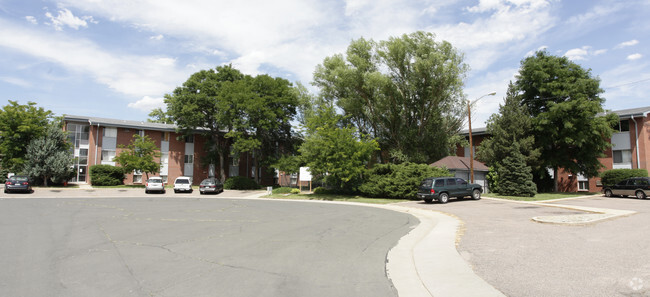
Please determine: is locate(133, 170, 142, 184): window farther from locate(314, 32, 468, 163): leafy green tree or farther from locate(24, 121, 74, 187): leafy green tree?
locate(314, 32, 468, 163): leafy green tree

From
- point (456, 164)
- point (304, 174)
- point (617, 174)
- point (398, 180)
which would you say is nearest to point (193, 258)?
point (398, 180)

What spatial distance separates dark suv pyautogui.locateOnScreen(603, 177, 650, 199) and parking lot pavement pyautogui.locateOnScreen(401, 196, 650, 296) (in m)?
19.6

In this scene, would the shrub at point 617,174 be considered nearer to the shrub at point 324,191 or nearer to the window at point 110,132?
the shrub at point 324,191

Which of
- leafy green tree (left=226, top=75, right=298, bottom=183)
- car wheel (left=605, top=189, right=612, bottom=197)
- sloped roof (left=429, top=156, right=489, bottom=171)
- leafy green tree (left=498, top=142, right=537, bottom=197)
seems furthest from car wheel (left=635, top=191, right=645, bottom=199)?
leafy green tree (left=226, top=75, right=298, bottom=183)

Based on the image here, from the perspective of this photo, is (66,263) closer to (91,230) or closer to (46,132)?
(91,230)

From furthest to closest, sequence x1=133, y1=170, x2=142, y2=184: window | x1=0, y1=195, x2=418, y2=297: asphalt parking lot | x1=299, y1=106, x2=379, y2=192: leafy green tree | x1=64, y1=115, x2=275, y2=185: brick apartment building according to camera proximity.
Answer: x1=133, y1=170, x2=142, y2=184: window
x1=64, y1=115, x2=275, y2=185: brick apartment building
x1=299, y1=106, x2=379, y2=192: leafy green tree
x1=0, y1=195, x2=418, y2=297: asphalt parking lot

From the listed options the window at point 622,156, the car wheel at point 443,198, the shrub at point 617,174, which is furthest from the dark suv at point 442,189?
the window at point 622,156

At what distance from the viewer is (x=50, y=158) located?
37.2 meters

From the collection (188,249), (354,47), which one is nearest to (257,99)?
(354,47)

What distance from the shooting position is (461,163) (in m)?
33.9

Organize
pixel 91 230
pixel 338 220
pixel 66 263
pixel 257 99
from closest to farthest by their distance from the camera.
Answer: pixel 66 263 < pixel 91 230 < pixel 338 220 < pixel 257 99

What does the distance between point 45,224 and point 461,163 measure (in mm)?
30969

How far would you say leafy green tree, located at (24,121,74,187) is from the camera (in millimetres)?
37125

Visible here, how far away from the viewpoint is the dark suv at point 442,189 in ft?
77.9
